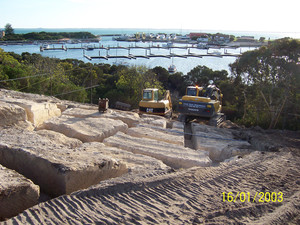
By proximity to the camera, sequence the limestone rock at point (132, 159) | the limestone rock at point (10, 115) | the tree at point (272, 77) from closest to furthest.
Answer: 1. the limestone rock at point (132, 159)
2. the limestone rock at point (10, 115)
3. the tree at point (272, 77)

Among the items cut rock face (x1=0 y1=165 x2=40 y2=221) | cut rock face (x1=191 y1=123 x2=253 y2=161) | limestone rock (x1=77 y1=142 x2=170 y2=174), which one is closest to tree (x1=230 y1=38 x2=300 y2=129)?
cut rock face (x1=191 y1=123 x2=253 y2=161)

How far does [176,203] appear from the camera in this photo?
3.60 meters

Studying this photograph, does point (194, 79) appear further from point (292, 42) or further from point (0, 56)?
point (0, 56)

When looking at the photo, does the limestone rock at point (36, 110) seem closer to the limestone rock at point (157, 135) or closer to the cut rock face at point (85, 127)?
the cut rock face at point (85, 127)

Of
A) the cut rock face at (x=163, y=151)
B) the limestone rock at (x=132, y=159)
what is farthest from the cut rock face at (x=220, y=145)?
the limestone rock at (x=132, y=159)

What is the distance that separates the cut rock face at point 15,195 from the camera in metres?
3.27

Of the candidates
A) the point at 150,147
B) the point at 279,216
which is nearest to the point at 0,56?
the point at 150,147

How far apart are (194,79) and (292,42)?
48.8 ft

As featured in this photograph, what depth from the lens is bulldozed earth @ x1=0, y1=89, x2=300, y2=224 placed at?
3270mm

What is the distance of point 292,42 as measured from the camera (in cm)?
1182

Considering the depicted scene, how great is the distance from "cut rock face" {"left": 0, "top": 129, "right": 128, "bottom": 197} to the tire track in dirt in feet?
1.61

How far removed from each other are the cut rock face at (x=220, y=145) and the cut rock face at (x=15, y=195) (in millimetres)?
4543

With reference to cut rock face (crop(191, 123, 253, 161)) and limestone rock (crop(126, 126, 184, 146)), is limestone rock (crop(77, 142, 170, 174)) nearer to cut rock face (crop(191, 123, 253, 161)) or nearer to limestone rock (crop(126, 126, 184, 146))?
limestone rock (crop(126, 126, 184, 146))

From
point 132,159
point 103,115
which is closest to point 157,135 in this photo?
point 132,159
